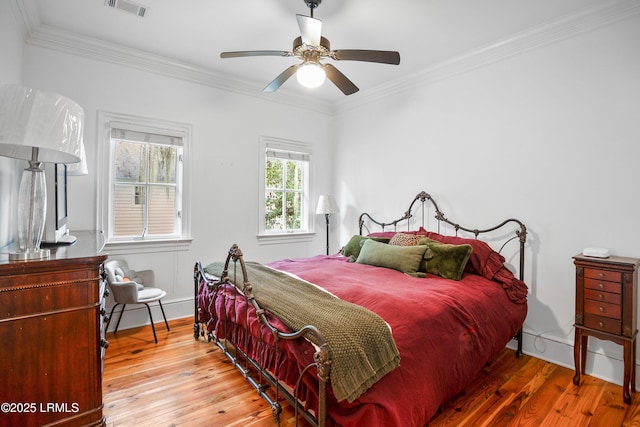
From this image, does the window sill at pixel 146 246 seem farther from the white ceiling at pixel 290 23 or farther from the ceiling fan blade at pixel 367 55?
the ceiling fan blade at pixel 367 55

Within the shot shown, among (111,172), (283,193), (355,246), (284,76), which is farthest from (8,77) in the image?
(355,246)

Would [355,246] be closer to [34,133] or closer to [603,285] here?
[603,285]

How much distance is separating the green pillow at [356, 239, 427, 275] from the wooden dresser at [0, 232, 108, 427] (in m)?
2.22

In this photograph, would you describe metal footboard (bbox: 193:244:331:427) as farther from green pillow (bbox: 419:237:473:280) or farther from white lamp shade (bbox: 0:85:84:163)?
green pillow (bbox: 419:237:473:280)

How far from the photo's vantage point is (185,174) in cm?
362

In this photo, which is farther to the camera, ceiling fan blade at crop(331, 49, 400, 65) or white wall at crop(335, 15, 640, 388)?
white wall at crop(335, 15, 640, 388)

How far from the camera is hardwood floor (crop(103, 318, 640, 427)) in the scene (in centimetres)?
192

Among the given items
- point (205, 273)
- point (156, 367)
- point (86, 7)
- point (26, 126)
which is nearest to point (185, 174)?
point (205, 273)

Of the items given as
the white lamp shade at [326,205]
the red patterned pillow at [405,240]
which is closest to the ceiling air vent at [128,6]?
the white lamp shade at [326,205]

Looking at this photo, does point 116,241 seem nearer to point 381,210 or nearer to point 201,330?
point 201,330

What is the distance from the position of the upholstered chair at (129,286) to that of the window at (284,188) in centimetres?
144

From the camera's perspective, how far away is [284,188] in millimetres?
4566

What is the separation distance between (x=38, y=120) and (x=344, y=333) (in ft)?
5.45

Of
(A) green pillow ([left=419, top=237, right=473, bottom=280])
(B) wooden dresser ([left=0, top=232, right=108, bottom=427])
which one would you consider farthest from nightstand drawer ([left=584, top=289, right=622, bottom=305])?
(B) wooden dresser ([left=0, top=232, right=108, bottom=427])
